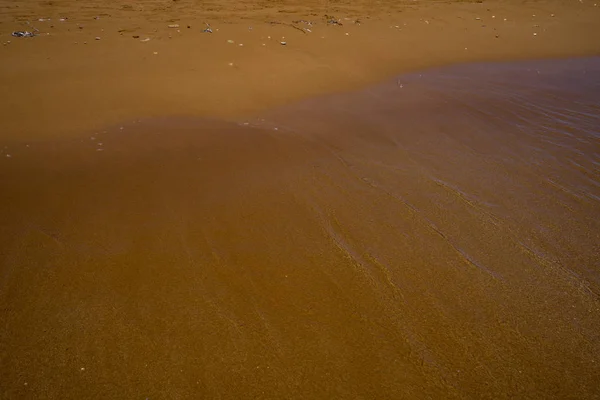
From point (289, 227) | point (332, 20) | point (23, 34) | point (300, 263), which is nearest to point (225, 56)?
point (332, 20)

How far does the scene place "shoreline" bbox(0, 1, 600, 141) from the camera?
4.48m

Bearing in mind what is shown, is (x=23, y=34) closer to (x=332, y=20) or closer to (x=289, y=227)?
(x=332, y=20)

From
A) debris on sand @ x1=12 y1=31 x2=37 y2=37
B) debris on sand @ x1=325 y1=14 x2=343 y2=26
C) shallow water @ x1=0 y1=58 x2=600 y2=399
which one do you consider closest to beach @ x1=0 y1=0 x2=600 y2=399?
shallow water @ x1=0 y1=58 x2=600 y2=399

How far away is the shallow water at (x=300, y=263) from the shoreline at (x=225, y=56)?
572 mm

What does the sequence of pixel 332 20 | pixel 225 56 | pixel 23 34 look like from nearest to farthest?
pixel 225 56 → pixel 23 34 → pixel 332 20

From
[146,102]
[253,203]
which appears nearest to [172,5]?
[146,102]

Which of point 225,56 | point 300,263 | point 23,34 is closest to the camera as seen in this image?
point 300,263

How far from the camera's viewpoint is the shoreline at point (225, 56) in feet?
14.7

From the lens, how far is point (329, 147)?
385 cm

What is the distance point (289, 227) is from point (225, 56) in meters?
3.94

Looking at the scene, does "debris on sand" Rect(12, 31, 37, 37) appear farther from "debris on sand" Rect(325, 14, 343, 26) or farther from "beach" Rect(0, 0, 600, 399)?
"debris on sand" Rect(325, 14, 343, 26)

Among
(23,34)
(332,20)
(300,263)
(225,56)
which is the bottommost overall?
(300,263)

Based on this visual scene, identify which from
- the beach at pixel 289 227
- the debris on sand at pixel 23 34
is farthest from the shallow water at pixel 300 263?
the debris on sand at pixel 23 34

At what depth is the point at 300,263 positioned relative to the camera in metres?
2.49
